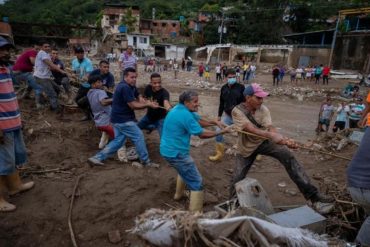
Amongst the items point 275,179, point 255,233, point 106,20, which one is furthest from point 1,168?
point 106,20

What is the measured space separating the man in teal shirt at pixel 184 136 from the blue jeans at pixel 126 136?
1.37 metres

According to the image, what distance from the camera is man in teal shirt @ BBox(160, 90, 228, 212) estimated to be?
3709 millimetres

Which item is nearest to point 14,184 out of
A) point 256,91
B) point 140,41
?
point 256,91

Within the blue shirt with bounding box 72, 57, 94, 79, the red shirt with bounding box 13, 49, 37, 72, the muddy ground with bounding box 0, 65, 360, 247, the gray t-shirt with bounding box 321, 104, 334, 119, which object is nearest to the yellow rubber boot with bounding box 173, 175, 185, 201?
the muddy ground with bounding box 0, 65, 360, 247

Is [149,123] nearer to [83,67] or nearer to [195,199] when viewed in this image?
[195,199]

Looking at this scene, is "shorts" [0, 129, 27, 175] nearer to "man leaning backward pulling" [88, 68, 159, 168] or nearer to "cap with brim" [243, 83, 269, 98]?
"man leaning backward pulling" [88, 68, 159, 168]

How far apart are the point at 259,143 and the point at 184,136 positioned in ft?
3.43

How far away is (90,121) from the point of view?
7.77 metres

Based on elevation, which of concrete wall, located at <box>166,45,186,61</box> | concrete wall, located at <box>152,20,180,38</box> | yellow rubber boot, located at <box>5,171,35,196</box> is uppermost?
concrete wall, located at <box>152,20,180,38</box>

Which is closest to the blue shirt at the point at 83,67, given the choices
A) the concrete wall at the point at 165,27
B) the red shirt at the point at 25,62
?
the red shirt at the point at 25,62

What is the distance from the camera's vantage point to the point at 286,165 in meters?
4.13

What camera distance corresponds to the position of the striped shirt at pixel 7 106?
376 cm

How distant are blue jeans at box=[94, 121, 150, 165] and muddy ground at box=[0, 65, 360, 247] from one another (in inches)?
9.1

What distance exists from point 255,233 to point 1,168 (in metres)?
3.31
